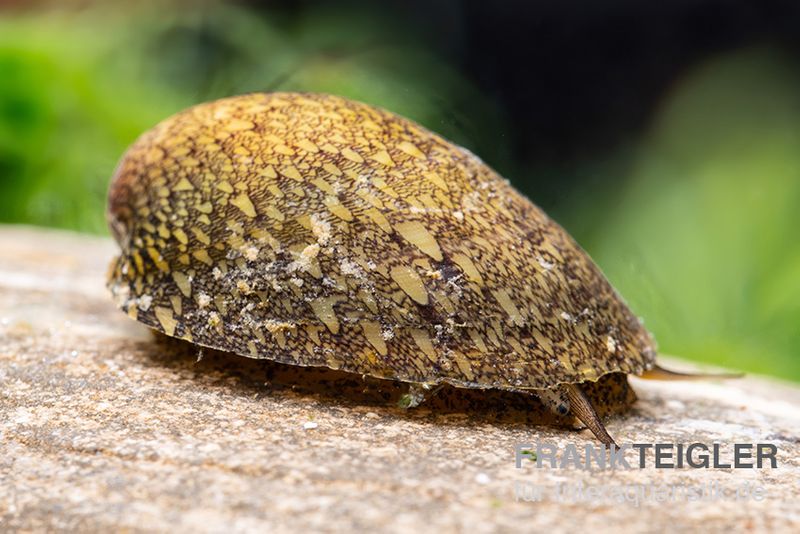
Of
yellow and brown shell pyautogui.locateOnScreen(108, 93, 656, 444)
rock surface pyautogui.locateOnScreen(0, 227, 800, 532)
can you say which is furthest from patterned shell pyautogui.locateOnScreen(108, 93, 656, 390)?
rock surface pyautogui.locateOnScreen(0, 227, 800, 532)

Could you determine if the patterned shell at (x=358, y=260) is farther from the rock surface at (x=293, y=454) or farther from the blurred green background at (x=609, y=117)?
the blurred green background at (x=609, y=117)

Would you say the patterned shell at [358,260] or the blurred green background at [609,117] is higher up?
the blurred green background at [609,117]

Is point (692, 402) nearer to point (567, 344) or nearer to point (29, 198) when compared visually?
point (567, 344)

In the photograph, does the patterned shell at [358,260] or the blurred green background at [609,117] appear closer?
the patterned shell at [358,260]

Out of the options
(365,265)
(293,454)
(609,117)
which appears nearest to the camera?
(293,454)

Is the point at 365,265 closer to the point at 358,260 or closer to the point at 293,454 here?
the point at 358,260

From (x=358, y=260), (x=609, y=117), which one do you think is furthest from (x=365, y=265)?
(x=609, y=117)

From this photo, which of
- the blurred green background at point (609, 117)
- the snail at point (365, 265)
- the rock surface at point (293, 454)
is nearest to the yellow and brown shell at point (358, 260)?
the snail at point (365, 265)
